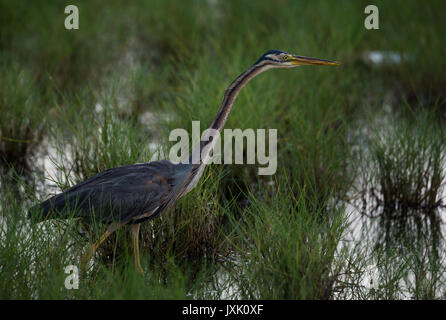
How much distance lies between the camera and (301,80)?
23.2 feet

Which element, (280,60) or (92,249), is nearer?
(92,249)

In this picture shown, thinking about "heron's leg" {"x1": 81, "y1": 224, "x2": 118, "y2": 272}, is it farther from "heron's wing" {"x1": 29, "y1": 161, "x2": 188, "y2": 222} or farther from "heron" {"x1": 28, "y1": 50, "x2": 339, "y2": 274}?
"heron's wing" {"x1": 29, "y1": 161, "x2": 188, "y2": 222}

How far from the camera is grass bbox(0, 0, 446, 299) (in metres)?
3.65

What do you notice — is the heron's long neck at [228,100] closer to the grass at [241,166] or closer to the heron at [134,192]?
the heron at [134,192]

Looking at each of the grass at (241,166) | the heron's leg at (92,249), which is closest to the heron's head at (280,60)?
the grass at (241,166)

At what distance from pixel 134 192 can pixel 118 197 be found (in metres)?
0.10

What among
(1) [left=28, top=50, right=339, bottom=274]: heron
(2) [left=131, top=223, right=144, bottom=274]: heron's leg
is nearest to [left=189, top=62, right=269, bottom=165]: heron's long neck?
(1) [left=28, top=50, right=339, bottom=274]: heron

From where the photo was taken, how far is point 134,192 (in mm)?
3926

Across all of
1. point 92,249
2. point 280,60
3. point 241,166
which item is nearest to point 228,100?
point 280,60

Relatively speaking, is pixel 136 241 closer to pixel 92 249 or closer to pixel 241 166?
pixel 92 249

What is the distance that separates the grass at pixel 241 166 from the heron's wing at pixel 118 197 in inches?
6.5

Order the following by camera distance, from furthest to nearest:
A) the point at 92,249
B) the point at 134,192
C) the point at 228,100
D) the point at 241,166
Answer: the point at 241,166 < the point at 228,100 < the point at 134,192 < the point at 92,249

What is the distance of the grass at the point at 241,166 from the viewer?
3.65 metres

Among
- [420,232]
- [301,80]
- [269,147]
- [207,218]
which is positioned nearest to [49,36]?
[301,80]
